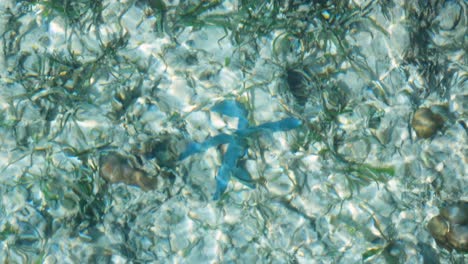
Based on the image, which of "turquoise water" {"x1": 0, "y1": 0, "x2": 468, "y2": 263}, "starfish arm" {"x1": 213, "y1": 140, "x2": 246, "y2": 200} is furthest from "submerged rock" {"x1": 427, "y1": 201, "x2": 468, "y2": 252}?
"starfish arm" {"x1": 213, "y1": 140, "x2": 246, "y2": 200}

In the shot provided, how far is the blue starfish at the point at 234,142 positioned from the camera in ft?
15.3

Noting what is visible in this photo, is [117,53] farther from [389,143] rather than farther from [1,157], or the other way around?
[389,143]

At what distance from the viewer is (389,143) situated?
15.9 ft

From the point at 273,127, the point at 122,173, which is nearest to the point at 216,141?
the point at 273,127

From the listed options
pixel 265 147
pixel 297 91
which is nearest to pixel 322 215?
pixel 265 147

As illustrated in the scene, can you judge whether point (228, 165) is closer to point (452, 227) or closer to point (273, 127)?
point (273, 127)

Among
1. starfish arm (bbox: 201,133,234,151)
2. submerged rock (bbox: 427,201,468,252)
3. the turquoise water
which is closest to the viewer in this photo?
submerged rock (bbox: 427,201,468,252)

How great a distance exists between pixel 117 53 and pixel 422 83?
116 inches

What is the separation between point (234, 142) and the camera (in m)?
4.77

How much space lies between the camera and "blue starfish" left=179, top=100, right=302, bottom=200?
4668 mm

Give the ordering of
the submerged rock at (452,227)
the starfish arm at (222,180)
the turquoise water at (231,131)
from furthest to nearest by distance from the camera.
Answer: the starfish arm at (222,180) → the turquoise water at (231,131) → the submerged rock at (452,227)

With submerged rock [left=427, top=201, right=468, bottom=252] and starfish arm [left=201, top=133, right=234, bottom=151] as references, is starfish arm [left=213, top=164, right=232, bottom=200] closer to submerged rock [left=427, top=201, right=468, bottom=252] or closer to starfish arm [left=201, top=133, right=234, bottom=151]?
starfish arm [left=201, top=133, right=234, bottom=151]

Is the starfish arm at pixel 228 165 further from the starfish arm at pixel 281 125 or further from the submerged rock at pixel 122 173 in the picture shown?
the submerged rock at pixel 122 173

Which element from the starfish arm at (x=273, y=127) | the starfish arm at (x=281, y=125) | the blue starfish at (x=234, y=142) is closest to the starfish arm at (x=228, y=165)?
the blue starfish at (x=234, y=142)
